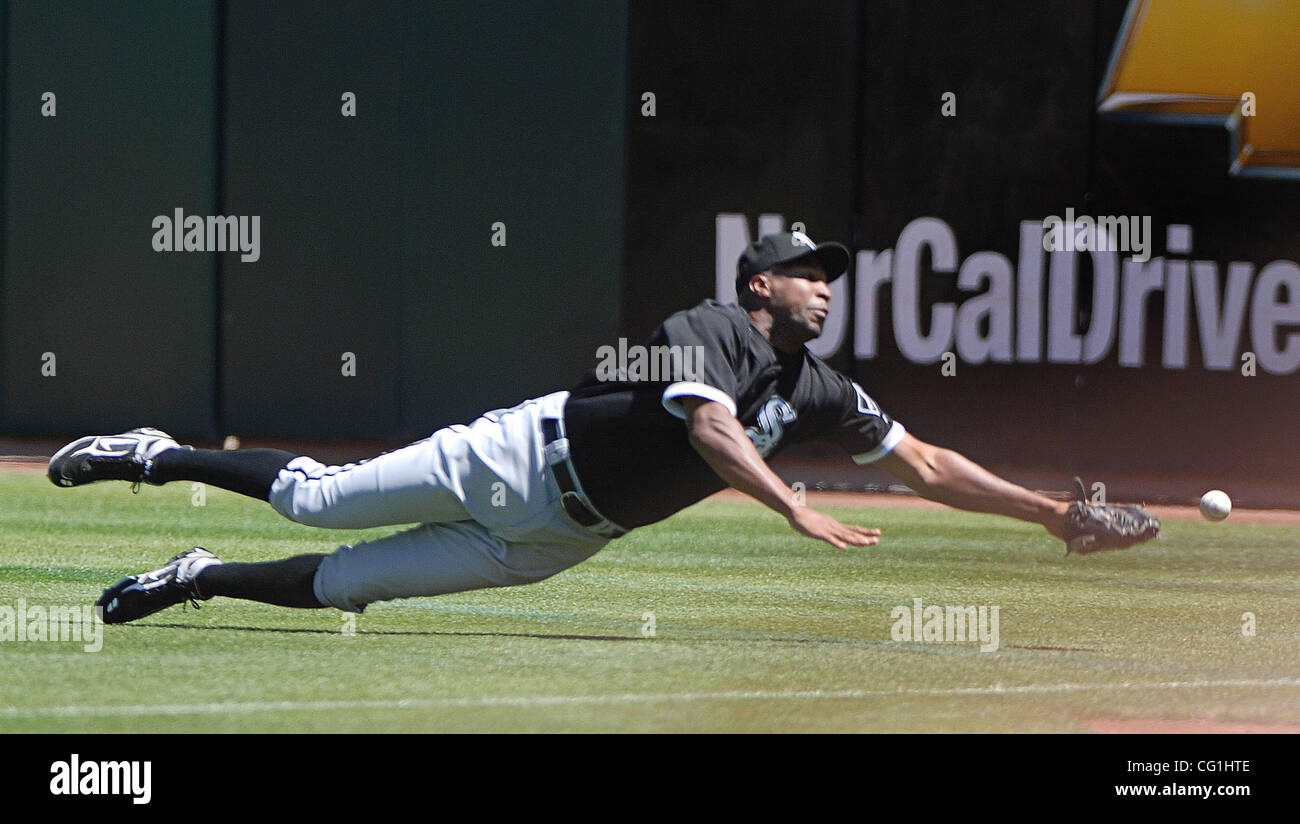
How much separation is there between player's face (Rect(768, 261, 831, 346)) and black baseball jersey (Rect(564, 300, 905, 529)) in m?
0.10

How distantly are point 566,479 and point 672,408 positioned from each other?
48cm

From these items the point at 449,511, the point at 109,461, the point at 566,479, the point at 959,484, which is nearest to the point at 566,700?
the point at 566,479

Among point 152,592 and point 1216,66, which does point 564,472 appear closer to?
point 152,592

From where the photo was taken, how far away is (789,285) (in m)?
6.41

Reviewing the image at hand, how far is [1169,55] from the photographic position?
1467cm

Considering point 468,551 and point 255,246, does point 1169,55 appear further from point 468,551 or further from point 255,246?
point 468,551

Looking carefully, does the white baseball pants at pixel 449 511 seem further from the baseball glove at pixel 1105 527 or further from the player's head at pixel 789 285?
the baseball glove at pixel 1105 527

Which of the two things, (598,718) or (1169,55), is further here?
(1169,55)

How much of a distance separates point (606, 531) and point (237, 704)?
1606 mm

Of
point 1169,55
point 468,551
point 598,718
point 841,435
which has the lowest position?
point 598,718

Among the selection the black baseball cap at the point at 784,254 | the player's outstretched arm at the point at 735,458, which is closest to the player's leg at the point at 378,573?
the player's outstretched arm at the point at 735,458

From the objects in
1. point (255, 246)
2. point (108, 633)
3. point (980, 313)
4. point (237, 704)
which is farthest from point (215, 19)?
point (237, 704)

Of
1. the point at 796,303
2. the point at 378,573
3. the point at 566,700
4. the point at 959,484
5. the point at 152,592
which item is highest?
the point at 796,303

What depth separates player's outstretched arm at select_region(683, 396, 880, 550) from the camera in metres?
5.67
